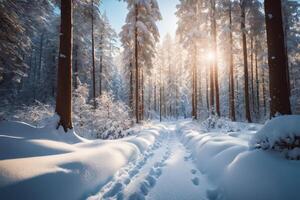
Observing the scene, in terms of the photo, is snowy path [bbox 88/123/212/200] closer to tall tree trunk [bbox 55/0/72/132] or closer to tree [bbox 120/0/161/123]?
tall tree trunk [bbox 55/0/72/132]

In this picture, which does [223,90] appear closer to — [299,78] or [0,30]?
[299,78]

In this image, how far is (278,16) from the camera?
17.3ft

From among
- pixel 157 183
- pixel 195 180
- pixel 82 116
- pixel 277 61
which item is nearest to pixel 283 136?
pixel 195 180

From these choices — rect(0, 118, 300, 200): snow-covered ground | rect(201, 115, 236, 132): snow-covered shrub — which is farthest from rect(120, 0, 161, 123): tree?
rect(0, 118, 300, 200): snow-covered ground

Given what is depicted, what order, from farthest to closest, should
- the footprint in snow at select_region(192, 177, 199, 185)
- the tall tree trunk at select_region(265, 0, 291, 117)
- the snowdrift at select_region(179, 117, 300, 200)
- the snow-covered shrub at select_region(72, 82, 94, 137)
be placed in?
the snow-covered shrub at select_region(72, 82, 94, 137), the tall tree trunk at select_region(265, 0, 291, 117), the footprint in snow at select_region(192, 177, 199, 185), the snowdrift at select_region(179, 117, 300, 200)

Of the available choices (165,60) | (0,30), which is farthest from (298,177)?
(165,60)

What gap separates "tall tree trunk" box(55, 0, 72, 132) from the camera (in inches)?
281

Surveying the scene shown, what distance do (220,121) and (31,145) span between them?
11719 mm

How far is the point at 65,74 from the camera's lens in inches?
288

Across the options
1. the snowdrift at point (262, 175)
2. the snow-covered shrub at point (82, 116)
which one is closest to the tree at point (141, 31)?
the snow-covered shrub at point (82, 116)

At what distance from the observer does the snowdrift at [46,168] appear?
2.91m

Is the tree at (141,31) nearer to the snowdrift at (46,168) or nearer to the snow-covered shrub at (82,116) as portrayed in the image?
the snow-covered shrub at (82,116)

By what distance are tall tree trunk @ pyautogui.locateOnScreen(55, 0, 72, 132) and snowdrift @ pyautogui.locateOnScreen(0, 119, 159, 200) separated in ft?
3.22

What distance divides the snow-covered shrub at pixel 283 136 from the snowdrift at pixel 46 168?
3.49 m
